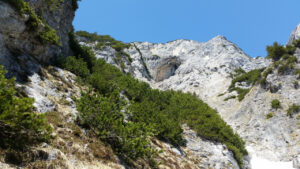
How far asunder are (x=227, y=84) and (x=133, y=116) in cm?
3444

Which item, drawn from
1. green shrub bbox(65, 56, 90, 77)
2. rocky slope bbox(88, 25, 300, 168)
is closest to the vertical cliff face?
green shrub bbox(65, 56, 90, 77)

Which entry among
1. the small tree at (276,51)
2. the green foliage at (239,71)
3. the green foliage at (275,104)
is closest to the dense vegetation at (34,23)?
the green foliage at (275,104)

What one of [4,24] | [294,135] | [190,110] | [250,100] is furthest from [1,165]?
[250,100]

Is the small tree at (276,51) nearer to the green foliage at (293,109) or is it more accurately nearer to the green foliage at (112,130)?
the green foliage at (293,109)

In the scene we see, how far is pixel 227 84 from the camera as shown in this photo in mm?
42031

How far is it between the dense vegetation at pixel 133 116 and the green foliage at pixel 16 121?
3.23m

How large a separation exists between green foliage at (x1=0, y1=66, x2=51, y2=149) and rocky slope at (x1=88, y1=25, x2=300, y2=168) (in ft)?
65.0

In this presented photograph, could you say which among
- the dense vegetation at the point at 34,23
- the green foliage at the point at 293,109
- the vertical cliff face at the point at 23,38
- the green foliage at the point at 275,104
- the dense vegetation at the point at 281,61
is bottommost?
the vertical cliff face at the point at 23,38

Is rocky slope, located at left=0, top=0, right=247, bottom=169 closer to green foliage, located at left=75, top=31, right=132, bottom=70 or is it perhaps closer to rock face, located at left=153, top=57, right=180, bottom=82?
green foliage, located at left=75, top=31, right=132, bottom=70

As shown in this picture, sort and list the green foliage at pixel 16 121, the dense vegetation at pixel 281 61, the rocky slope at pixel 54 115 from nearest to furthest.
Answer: the green foliage at pixel 16 121 → the rocky slope at pixel 54 115 → the dense vegetation at pixel 281 61

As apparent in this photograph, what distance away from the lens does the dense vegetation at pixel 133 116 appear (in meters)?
8.28

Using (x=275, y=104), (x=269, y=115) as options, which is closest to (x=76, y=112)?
(x=269, y=115)

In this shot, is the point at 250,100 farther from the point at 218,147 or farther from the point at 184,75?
the point at 184,75

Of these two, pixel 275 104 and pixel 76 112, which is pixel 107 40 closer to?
pixel 275 104
